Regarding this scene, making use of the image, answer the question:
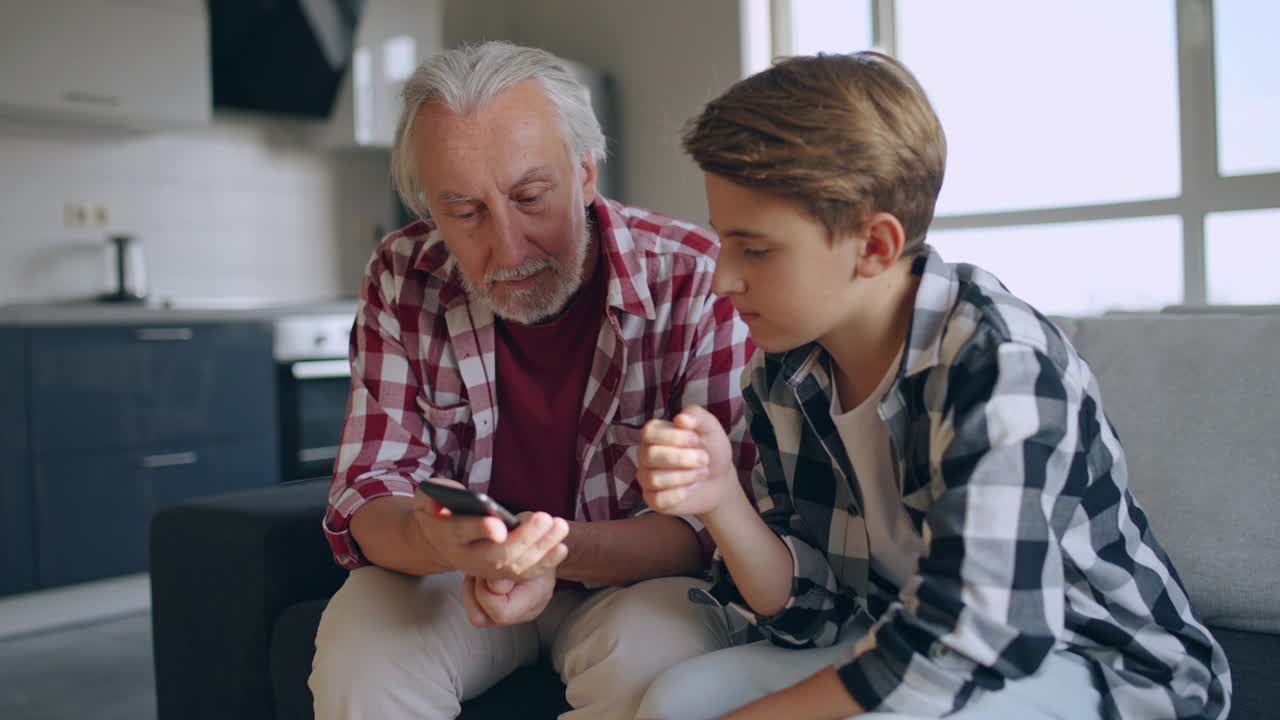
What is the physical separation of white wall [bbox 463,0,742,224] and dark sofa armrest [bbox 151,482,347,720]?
3.19 m

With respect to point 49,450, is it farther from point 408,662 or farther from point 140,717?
point 408,662

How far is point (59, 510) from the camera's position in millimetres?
3270

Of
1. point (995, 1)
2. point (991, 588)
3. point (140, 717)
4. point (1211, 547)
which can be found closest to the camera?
point (991, 588)

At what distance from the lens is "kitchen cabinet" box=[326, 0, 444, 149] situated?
4.44 m

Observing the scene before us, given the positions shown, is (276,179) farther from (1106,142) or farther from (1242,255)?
(1242,255)

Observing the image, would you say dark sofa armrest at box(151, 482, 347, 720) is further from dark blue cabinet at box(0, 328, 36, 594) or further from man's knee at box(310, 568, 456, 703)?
dark blue cabinet at box(0, 328, 36, 594)

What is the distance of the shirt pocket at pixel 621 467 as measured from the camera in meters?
1.47

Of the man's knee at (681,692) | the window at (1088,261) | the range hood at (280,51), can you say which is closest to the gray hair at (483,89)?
the man's knee at (681,692)

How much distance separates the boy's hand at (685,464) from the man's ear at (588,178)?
0.59 metres

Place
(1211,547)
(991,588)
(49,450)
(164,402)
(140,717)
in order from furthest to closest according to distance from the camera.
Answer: (164,402) → (49,450) → (140,717) → (1211,547) → (991,588)

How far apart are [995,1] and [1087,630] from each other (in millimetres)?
3487

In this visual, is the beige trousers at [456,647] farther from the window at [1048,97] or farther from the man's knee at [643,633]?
the window at [1048,97]

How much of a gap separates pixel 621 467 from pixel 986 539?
650 millimetres

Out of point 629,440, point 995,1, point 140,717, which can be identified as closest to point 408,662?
point 629,440
